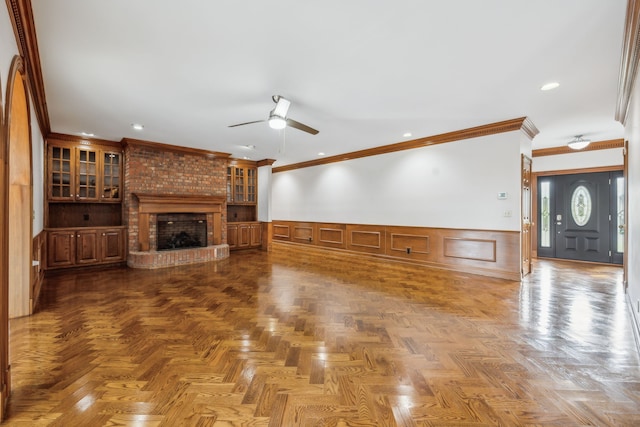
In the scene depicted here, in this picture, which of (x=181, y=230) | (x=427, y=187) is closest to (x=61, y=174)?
(x=181, y=230)

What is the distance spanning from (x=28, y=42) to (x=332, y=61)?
258cm

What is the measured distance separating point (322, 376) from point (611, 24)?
3538 millimetres

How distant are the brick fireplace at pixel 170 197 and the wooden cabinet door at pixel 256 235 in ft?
3.68

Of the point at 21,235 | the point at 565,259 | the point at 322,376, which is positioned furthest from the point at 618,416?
the point at 565,259

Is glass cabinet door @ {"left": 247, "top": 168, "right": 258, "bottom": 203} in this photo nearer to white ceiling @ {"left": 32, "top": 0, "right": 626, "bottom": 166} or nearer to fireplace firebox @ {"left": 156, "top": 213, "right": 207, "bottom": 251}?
fireplace firebox @ {"left": 156, "top": 213, "right": 207, "bottom": 251}

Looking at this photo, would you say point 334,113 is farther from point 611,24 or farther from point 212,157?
point 212,157

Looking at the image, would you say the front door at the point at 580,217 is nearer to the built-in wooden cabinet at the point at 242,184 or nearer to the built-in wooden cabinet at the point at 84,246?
the built-in wooden cabinet at the point at 242,184

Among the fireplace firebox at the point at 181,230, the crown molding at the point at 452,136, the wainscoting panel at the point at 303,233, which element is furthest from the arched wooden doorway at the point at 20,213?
the wainscoting panel at the point at 303,233

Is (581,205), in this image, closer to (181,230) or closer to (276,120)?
(276,120)

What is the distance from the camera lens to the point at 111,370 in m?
2.06

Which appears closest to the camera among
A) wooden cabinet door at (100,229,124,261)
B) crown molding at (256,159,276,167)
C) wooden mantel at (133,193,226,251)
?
wooden cabinet door at (100,229,124,261)

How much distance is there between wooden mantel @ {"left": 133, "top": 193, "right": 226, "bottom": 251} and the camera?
5969 mm

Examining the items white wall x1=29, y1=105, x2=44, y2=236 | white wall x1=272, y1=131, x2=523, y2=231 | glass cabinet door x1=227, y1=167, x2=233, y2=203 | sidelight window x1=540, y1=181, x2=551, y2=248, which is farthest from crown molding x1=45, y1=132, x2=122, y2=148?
sidelight window x1=540, y1=181, x2=551, y2=248

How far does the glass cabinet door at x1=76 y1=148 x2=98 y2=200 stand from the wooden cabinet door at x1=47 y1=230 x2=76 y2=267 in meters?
0.82
